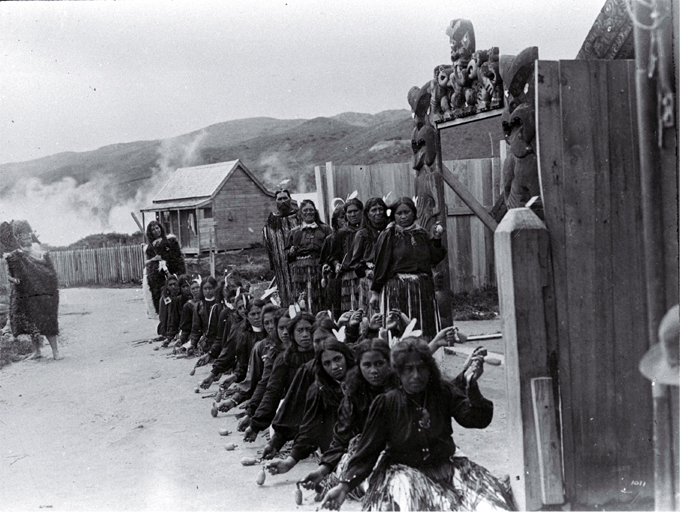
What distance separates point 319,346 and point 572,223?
175 centimetres

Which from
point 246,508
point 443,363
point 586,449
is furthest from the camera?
point 443,363

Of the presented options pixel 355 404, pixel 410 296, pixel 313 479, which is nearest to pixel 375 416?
pixel 355 404

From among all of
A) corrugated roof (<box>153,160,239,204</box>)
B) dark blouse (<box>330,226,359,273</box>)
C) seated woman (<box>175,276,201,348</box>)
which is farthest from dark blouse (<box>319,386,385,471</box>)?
corrugated roof (<box>153,160,239,204</box>)

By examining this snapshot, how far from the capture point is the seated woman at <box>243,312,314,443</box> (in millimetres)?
5020

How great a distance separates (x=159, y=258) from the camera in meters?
11.8

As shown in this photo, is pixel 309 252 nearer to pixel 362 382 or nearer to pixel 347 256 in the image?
pixel 347 256

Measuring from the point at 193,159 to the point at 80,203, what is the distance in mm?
10111

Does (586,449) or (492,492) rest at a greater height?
(586,449)

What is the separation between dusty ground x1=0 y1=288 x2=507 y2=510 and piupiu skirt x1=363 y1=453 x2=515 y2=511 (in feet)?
0.94

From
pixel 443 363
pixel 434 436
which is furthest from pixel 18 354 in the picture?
pixel 434 436

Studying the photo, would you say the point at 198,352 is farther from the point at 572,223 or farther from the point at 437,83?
the point at 572,223

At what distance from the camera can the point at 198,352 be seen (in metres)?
9.34

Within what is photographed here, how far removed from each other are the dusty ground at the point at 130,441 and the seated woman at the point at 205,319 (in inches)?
15.7

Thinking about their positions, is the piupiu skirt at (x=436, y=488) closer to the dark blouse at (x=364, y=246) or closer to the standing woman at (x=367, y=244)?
the standing woman at (x=367, y=244)
